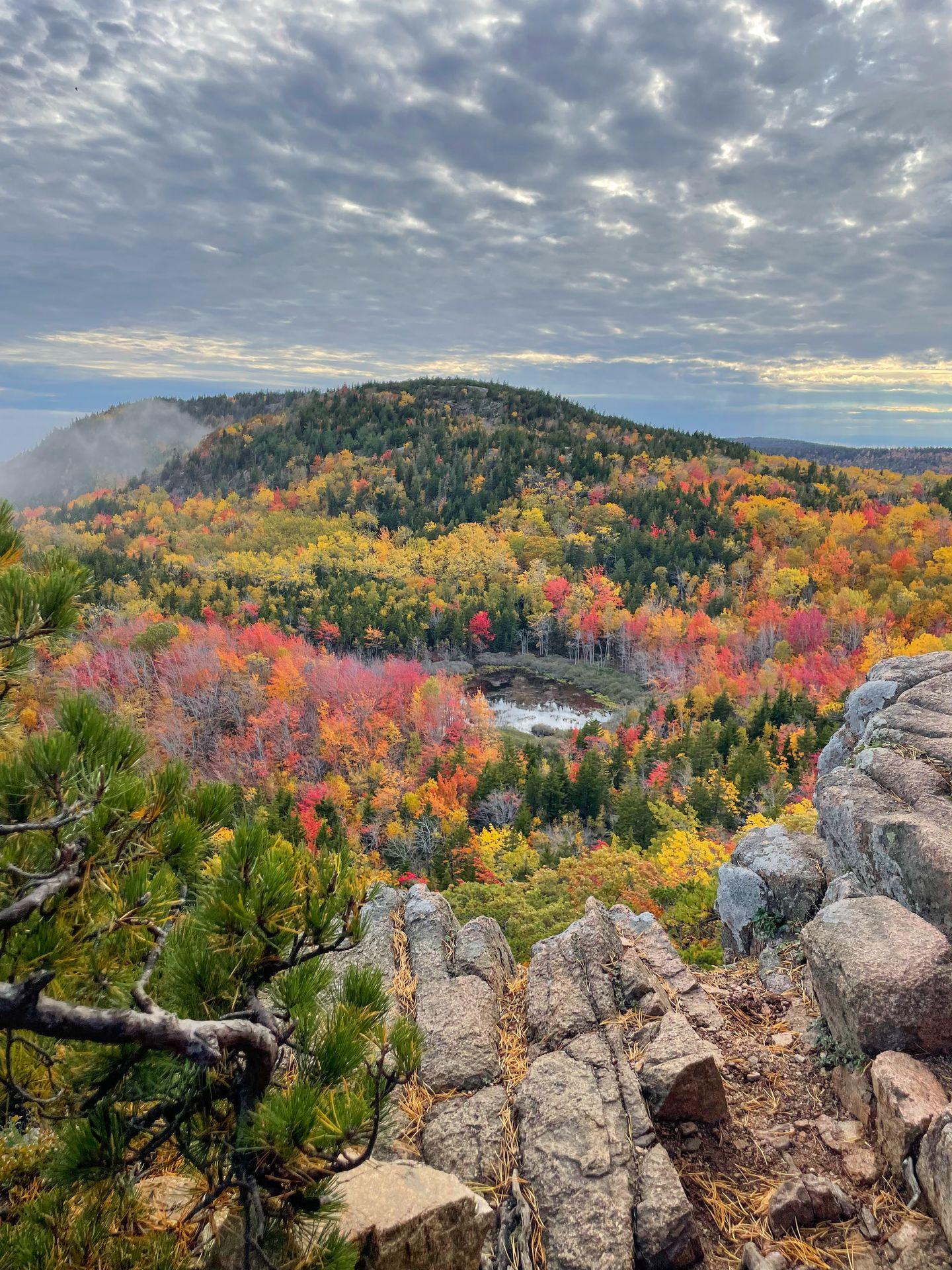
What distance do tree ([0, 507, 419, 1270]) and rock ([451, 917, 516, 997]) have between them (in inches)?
207

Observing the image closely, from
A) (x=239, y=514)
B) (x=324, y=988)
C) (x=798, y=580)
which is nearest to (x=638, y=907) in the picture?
(x=324, y=988)

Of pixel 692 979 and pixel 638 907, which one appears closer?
pixel 692 979

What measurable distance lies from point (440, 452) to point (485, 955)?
176221 mm

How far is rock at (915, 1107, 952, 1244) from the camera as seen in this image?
166 inches

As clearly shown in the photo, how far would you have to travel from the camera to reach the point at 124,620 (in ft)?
265

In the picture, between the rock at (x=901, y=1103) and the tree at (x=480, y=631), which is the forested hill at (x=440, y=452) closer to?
the tree at (x=480, y=631)

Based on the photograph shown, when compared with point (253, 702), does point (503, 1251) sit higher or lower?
higher

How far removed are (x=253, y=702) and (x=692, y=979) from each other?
6416 cm

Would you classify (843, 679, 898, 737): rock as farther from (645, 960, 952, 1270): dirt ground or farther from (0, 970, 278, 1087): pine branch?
(0, 970, 278, 1087): pine branch

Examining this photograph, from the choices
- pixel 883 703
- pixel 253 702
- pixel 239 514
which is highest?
pixel 883 703

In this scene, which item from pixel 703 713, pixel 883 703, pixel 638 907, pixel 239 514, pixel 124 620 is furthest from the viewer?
pixel 239 514

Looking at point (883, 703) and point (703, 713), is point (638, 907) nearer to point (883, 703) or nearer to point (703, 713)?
point (883, 703)

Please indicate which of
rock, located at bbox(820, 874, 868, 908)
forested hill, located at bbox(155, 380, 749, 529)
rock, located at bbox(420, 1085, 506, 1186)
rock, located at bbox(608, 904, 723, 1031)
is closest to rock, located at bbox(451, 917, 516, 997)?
rock, located at bbox(608, 904, 723, 1031)

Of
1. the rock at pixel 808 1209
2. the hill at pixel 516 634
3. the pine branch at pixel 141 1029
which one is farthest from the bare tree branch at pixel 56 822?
the rock at pixel 808 1209
